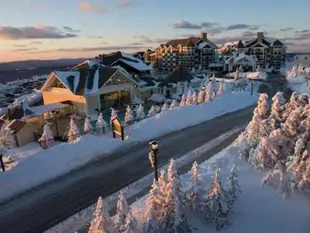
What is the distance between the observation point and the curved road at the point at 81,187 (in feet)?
36.8

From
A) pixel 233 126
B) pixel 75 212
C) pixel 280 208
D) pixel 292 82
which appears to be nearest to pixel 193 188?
pixel 280 208

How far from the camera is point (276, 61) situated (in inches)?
3720

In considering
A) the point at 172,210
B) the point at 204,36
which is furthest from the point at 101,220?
the point at 204,36

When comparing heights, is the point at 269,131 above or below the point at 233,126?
above

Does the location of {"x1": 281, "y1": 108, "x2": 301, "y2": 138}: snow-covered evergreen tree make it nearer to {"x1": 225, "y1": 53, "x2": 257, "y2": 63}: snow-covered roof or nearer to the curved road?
the curved road

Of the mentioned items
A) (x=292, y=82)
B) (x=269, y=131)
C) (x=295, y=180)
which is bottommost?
(x=292, y=82)

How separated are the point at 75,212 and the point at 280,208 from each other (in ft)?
24.8

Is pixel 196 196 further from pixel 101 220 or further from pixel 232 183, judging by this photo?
pixel 101 220

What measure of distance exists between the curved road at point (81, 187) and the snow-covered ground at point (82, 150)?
61cm

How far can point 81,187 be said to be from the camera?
529 inches

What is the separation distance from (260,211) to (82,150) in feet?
31.8

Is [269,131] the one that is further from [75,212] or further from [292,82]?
[292,82]

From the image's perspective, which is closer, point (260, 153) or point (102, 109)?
point (260, 153)

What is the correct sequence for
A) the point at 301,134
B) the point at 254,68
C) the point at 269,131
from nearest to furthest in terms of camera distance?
1. the point at 301,134
2. the point at 269,131
3. the point at 254,68
